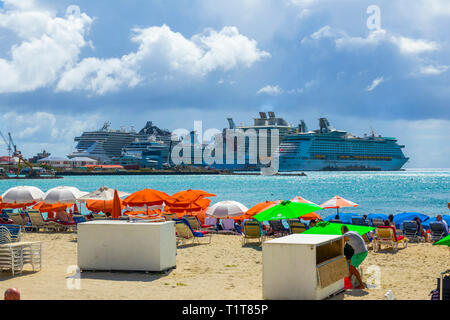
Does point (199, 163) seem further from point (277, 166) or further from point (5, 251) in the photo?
point (5, 251)

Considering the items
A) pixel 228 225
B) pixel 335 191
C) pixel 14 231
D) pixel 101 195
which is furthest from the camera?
pixel 335 191

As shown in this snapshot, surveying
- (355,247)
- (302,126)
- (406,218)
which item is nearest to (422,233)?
(406,218)

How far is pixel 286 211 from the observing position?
11.3 m

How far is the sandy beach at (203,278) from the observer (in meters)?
6.56

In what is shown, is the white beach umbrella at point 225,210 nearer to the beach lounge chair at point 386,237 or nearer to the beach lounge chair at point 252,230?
the beach lounge chair at point 252,230

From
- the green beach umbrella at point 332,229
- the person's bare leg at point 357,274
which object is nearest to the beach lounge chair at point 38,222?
the green beach umbrella at point 332,229

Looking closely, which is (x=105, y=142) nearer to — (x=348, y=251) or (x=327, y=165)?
(x=327, y=165)

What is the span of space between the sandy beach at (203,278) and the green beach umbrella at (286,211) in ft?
2.42

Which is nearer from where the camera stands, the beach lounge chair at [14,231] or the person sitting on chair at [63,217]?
the beach lounge chair at [14,231]

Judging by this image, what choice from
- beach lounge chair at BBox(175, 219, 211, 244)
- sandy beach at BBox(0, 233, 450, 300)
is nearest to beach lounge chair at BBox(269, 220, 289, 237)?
sandy beach at BBox(0, 233, 450, 300)

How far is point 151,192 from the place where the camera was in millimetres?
14117

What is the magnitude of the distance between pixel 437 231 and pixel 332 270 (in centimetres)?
731

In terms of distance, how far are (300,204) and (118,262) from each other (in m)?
4.98

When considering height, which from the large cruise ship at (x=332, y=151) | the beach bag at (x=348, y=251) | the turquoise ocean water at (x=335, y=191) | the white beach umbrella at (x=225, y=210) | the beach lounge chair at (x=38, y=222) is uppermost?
the large cruise ship at (x=332, y=151)
